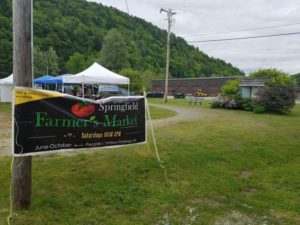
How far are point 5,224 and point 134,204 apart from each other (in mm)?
1845

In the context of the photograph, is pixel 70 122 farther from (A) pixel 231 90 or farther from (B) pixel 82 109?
(A) pixel 231 90

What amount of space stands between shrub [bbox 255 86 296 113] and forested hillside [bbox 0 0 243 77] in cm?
2463

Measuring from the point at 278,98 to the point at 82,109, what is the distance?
1801 cm

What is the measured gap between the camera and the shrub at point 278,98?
20530 millimetres

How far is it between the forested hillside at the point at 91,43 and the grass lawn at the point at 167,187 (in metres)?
36.2

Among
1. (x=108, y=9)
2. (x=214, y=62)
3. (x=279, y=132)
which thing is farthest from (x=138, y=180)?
(x=214, y=62)

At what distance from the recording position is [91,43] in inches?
3147

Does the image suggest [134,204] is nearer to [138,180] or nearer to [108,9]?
[138,180]

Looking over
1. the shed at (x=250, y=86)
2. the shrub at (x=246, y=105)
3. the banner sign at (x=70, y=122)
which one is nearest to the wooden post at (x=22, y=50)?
the banner sign at (x=70, y=122)

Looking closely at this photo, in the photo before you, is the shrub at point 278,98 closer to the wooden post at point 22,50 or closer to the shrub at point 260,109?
the shrub at point 260,109

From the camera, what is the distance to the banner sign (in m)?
4.34

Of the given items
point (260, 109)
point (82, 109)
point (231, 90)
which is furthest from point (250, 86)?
point (82, 109)

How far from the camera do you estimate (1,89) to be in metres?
23.4

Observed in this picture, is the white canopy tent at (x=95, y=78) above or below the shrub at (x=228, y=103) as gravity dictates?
above
